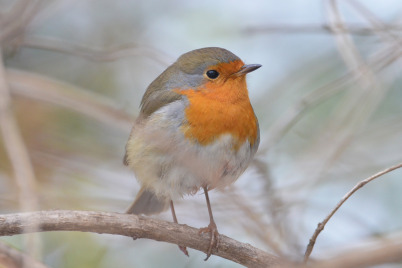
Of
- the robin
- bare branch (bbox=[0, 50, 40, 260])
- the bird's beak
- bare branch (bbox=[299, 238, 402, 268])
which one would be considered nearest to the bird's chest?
the robin

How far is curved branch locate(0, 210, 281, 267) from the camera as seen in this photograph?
2.52 meters

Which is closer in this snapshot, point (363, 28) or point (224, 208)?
point (224, 208)

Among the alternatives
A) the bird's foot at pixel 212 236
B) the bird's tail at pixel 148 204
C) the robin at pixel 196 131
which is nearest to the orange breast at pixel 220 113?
the robin at pixel 196 131

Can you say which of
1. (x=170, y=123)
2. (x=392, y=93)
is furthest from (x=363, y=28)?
(x=392, y=93)

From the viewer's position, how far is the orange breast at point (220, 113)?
3.24 m

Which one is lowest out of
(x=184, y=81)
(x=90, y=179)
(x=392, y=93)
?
(x=90, y=179)

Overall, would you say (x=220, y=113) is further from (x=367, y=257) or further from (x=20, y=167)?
(x=367, y=257)

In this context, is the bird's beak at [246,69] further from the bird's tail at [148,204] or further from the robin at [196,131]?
the bird's tail at [148,204]

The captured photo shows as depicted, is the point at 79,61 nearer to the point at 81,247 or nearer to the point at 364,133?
the point at 81,247

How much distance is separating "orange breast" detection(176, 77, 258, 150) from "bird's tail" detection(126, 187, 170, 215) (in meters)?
0.75

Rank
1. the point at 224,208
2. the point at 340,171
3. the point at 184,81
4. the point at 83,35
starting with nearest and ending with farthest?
the point at 224,208 → the point at 184,81 → the point at 340,171 → the point at 83,35

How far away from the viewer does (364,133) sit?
4.71 m

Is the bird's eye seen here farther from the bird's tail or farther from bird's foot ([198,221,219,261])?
bird's foot ([198,221,219,261])

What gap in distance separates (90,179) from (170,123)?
3.01 feet
